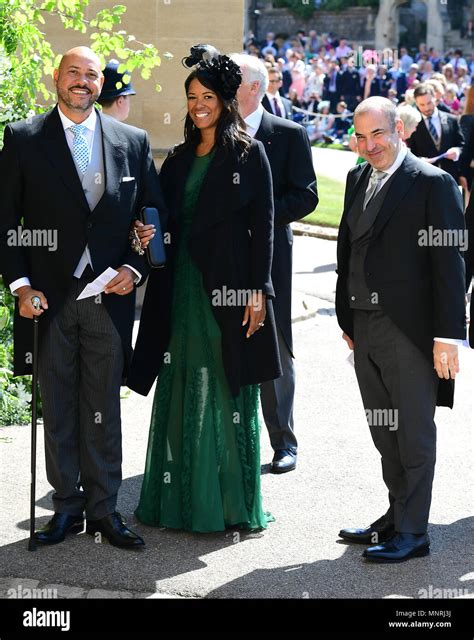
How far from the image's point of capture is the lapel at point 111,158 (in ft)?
19.2

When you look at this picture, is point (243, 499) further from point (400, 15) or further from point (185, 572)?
point (400, 15)

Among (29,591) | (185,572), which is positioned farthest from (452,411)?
(29,591)

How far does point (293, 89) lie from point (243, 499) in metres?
26.7

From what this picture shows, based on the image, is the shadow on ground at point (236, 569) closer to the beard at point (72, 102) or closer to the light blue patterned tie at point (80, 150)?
the light blue patterned tie at point (80, 150)

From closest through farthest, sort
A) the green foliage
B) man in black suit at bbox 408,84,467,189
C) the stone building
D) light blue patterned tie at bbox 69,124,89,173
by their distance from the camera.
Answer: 1. light blue patterned tie at bbox 69,124,89,173
2. the green foliage
3. man in black suit at bbox 408,84,467,189
4. the stone building

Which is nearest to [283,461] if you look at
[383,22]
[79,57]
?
[79,57]

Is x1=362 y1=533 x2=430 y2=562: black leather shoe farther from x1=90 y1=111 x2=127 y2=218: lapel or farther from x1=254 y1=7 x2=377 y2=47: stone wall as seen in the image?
x1=254 y1=7 x2=377 y2=47: stone wall

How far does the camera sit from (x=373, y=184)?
19.5 feet

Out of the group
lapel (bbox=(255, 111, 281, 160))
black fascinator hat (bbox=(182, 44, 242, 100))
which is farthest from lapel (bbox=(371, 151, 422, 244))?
lapel (bbox=(255, 111, 281, 160))

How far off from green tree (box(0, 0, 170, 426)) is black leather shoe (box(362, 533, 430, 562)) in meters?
3.02

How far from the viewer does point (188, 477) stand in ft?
20.3

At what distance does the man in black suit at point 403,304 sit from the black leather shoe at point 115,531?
1117mm

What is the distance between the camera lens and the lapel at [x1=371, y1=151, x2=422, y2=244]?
5719 mm

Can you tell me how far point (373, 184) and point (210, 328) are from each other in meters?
1.08
